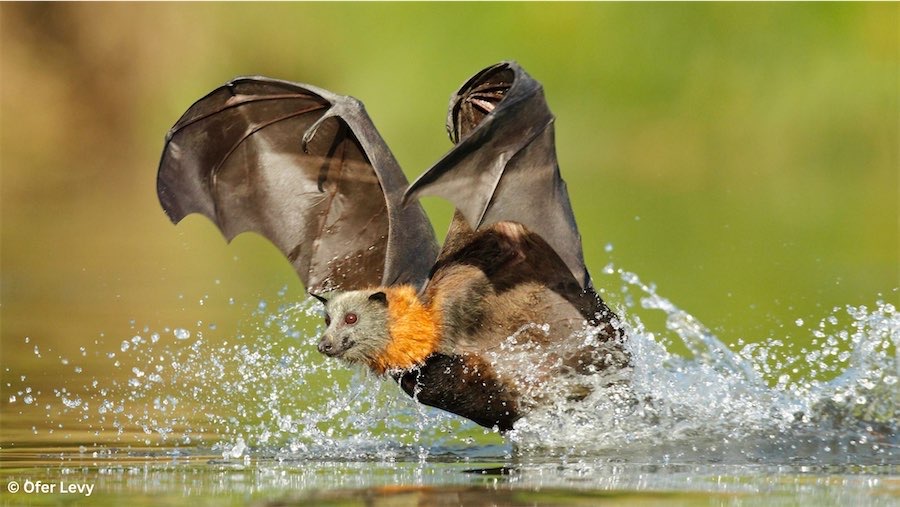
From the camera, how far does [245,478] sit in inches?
291

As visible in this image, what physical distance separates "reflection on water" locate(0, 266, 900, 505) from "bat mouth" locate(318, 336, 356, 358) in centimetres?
34

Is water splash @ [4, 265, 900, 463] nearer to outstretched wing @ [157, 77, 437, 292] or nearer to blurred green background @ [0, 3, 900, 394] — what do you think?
outstretched wing @ [157, 77, 437, 292]

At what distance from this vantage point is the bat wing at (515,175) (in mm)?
7605

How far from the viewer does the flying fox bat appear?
26.2 ft

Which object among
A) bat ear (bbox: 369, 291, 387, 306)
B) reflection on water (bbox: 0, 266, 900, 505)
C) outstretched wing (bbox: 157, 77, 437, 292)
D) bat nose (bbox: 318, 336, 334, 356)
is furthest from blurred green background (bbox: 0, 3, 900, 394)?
bat nose (bbox: 318, 336, 334, 356)

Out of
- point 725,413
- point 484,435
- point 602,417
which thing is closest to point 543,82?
point 484,435

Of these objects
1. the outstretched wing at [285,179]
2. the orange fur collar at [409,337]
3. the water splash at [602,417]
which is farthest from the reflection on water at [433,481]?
the outstretched wing at [285,179]

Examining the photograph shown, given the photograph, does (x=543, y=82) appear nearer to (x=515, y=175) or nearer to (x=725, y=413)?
(x=725, y=413)

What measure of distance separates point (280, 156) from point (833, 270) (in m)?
7.54

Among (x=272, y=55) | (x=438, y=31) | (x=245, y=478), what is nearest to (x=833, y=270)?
(x=245, y=478)

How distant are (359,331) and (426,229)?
0.87 meters

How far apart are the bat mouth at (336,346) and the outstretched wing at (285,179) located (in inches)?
39.9

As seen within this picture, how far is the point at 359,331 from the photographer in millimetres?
8242

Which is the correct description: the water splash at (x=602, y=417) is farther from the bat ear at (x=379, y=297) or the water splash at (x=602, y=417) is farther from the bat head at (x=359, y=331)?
the bat ear at (x=379, y=297)
